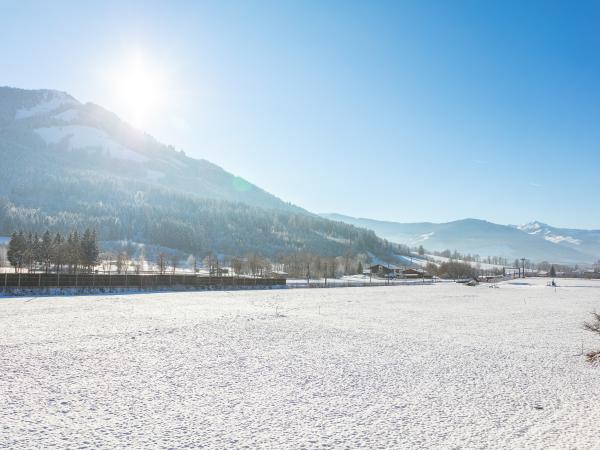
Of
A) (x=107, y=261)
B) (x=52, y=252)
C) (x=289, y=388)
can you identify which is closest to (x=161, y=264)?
(x=52, y=252)

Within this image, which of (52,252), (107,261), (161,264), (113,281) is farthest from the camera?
(107,261)

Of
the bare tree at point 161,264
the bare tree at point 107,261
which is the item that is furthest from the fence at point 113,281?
the bare tree at point 107,261

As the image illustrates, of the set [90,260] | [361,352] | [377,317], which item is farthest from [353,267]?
[361,352]

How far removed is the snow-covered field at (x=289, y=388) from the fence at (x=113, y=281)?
33.5 meters

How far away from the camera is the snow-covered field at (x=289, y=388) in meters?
10.1

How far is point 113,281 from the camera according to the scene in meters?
63.5

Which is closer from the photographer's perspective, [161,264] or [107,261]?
[161,264]

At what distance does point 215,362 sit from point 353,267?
583 feet

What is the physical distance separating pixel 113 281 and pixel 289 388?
56.7 meters

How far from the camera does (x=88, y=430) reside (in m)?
10.1

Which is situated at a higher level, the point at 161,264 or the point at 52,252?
the point at 52,252

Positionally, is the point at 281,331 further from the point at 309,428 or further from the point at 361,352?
the point at 309,428

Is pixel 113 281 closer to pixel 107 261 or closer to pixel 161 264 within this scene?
pixel 161 264

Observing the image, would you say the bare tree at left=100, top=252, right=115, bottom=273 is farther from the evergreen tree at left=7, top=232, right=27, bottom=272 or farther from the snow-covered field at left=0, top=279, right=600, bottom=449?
the snow-covered field at left=0, top=279, right=600, bottom=449
